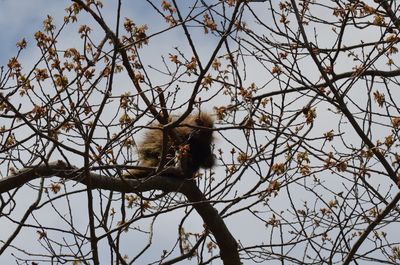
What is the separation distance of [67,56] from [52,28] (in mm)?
331

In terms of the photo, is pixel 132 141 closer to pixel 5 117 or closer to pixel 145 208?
pixel 145 208

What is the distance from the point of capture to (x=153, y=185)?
4.73 metres

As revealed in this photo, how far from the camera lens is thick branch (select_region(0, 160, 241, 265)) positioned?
4.05m

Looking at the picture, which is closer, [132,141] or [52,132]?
[52,132]

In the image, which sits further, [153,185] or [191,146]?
[191,146]

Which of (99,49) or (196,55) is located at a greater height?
(99,49)

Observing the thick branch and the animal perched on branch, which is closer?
the thick branch

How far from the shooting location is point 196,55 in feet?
13.1

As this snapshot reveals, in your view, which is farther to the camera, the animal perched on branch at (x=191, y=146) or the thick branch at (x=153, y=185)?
the animal perched on branch at (x=191, y=146)

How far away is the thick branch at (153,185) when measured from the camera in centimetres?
405

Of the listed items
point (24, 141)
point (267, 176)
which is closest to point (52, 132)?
point (24, 141)

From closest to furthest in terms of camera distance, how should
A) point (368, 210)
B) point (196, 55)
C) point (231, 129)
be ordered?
point (196, 55) < point (231, 129) < point (368, 210)

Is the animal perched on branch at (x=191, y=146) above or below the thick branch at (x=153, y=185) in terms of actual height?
above

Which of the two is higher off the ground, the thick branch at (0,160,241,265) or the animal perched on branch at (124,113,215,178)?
the animal perched on branch at (124,113,215,178)
